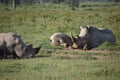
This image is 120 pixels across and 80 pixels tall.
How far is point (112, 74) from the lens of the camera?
11.6 m

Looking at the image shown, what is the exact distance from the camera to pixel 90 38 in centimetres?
1850

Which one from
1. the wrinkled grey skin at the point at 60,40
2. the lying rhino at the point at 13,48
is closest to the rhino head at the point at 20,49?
the lying rhino at the point at 13,48

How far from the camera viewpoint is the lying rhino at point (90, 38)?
18.0m

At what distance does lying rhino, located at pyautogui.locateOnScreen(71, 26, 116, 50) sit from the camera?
18.0m

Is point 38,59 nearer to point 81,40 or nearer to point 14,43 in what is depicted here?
point 14,43

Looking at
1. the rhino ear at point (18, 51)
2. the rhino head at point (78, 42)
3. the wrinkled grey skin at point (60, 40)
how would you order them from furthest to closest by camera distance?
1. the wrinkled grey skin at point (60, 40)
2. the rhino head at point (78, 42)
3. the rhino ear at point (18, 51)

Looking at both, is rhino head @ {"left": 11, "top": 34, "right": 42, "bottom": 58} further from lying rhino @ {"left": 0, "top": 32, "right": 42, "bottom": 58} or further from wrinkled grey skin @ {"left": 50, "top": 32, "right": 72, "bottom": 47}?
wrinkled grey skin @ {"left": 50, "top": 32, "right": 72, "bottom": 47}

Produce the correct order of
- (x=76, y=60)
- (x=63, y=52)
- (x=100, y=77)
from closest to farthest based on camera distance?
(x=100, y=77)
(x=76, y=60)
(x=63, y=52)

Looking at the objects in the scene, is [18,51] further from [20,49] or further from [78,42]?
[78,42]

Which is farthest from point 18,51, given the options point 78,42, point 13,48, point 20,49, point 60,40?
point 60,40

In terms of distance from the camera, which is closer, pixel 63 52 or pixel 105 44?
pixel 63 52

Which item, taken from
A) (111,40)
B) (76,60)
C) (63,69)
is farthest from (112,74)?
(111,40)

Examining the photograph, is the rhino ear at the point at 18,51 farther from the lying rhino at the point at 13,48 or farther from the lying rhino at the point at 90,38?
the lying rhino at the point at 90,38

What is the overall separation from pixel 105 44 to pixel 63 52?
2.94 m
